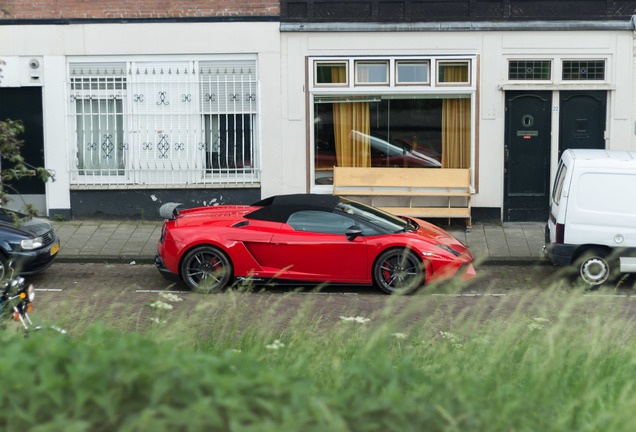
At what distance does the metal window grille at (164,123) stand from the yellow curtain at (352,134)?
1662 millimetres

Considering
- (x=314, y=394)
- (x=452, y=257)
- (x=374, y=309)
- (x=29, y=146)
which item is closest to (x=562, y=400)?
(x=314, y=394)

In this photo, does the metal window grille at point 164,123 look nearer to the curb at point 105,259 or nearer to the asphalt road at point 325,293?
the curb at point 105,259

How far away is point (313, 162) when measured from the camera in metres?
17.7

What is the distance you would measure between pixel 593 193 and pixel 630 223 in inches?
26.2

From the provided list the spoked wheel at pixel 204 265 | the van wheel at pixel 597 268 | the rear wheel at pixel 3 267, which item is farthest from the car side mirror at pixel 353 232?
the rear wheel at pixel 3 267

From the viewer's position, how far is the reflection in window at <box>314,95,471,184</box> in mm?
17562

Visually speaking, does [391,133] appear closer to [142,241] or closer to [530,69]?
[530,69]

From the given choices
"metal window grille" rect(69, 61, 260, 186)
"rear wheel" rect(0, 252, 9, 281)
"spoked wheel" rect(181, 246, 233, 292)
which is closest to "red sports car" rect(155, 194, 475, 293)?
"spoked wheel" rect(181, 246, 233, 292)

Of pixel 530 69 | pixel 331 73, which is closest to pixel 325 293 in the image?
pixel 331 73

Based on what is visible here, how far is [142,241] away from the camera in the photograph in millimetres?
15820

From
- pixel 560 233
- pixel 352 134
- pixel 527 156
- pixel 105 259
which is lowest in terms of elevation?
pixel 105 259

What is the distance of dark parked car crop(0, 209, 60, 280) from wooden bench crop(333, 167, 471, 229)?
6154mm

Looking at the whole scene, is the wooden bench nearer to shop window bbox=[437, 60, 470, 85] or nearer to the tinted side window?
shop window bbox=[437, 60, 470, 85]

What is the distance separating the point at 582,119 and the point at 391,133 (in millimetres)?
3746
